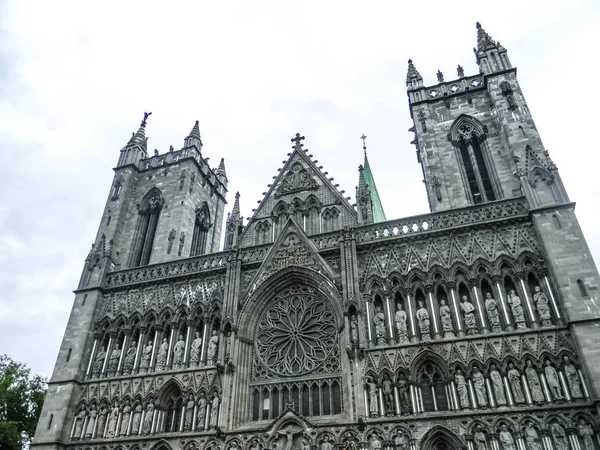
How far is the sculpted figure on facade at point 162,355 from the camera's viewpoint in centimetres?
1939

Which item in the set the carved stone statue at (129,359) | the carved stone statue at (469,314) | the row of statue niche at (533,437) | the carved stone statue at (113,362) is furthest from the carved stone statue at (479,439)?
the carved stone statue at (113,362)

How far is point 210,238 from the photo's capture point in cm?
2911

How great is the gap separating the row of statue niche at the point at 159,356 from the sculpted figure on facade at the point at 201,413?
131 cm

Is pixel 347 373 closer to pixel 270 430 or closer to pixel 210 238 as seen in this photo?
pixel 270 430

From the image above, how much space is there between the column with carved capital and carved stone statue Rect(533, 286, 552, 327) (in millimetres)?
2444

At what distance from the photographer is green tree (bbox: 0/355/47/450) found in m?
23.8

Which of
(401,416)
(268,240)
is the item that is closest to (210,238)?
(268,240)

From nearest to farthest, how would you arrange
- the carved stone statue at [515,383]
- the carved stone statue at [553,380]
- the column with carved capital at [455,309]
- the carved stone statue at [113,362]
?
1. the carved stone statue at [553,380]
2. the carved stone statue at [515,383]
3. the column with carved capital at [455,309]
4. the carved stone statue at [113,362]

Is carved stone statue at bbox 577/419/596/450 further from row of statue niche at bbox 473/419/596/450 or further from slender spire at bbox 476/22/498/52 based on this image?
slender spire at bbox 476/22/498/52

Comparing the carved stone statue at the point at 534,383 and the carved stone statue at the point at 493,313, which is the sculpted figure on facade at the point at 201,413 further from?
the carved stone statue at the point at 534,383

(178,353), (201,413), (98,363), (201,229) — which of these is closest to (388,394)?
(201,413)

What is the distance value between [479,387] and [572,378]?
104 inches

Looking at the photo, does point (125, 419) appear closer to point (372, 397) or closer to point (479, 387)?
point (372, 397)

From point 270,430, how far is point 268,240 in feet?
27.6
